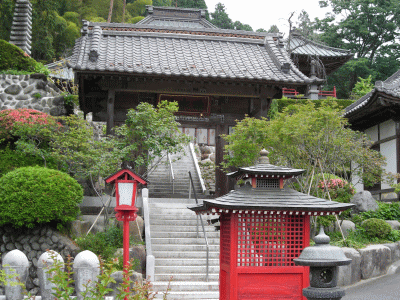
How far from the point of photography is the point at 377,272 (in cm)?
1244

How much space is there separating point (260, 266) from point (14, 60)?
47.2 ft

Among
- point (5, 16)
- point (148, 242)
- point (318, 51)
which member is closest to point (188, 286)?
point (148, 242)

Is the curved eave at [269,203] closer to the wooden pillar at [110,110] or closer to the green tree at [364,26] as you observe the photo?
the wooden pillar at [110,110]

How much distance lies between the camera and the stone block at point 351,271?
1192cm

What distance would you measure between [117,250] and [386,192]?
33.8ft

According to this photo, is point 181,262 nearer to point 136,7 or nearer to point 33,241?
point 33,241

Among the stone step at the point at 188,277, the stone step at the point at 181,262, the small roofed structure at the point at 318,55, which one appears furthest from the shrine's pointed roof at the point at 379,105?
the small roofed structure at the point at 318,55

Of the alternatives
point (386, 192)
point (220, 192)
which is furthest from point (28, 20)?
point (386, 192)

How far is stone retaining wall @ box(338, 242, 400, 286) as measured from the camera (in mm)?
11969

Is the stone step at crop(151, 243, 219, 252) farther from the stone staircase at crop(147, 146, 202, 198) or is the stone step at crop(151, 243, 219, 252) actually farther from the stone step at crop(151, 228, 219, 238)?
the stone staircase at crop(147, 146, 202, 198)

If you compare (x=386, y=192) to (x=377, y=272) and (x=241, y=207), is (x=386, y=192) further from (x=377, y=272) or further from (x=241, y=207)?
(x=241, y=207)

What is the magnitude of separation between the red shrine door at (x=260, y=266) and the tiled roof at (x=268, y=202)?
1.11 feet

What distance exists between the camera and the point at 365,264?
12297 millimetres

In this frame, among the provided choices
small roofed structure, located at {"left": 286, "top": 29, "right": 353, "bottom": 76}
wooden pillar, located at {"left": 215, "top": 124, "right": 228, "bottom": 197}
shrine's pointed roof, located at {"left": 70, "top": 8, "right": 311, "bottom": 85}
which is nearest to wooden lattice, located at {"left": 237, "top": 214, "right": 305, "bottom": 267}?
shrine's pointed roof, located at {"left": 70, "top": 8, "right": 311, "bottom": 85}
